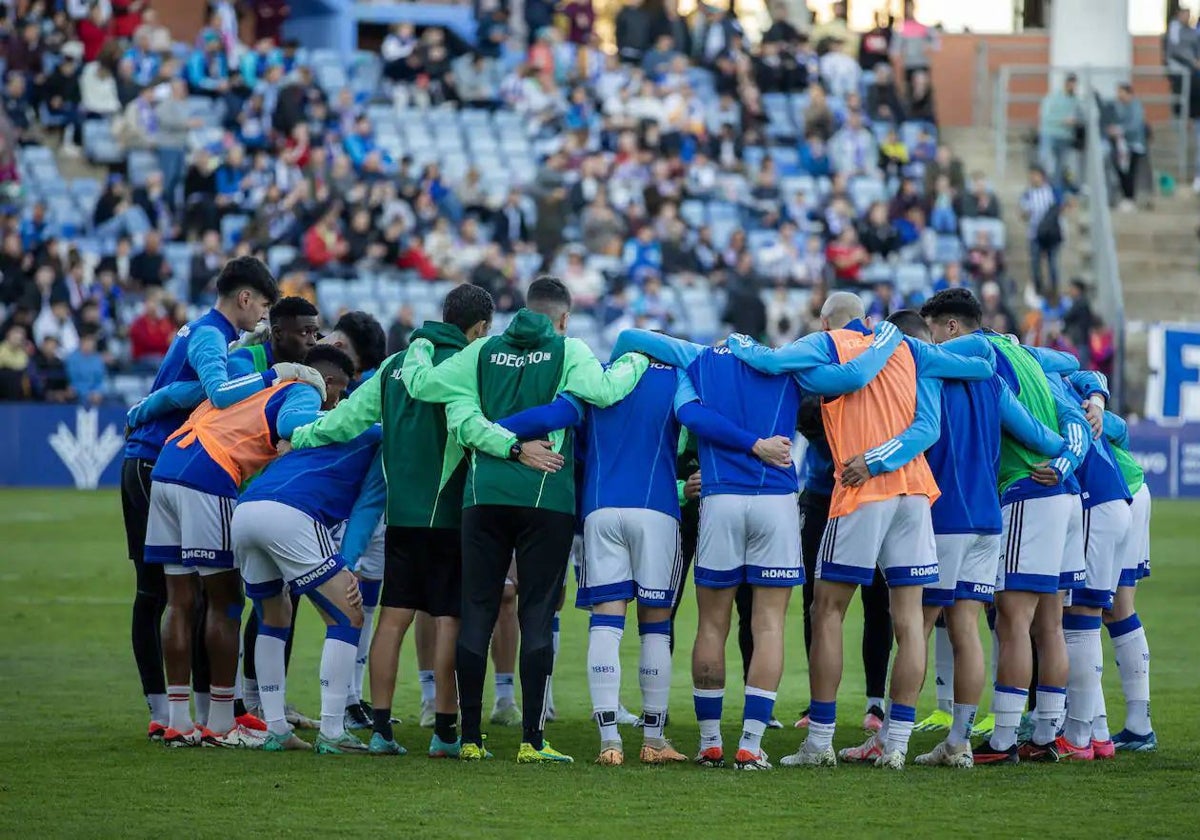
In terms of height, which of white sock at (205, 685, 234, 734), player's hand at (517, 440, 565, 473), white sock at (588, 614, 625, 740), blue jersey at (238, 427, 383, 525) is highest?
player's hand at (517, 440, 565, 473)

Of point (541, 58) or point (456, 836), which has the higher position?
point (541, 58)

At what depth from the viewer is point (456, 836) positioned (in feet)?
23.2

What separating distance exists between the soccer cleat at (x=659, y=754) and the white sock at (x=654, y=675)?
0.12ft

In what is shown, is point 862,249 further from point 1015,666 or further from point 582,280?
point 1015,666

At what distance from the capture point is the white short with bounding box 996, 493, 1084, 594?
353 inches

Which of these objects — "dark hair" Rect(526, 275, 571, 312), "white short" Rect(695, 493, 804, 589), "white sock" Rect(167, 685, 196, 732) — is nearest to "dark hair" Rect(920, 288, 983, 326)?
"white short" Rect(695, 493, 804, 589)

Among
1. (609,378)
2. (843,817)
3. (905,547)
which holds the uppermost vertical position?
(609,378)

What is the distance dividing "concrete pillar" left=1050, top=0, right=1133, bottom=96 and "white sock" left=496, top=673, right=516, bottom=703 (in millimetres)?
25849

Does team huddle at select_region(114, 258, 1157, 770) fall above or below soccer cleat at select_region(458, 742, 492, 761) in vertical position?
above

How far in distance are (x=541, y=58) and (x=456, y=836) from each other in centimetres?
2601

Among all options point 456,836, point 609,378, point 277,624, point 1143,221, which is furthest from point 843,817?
point 1143,221

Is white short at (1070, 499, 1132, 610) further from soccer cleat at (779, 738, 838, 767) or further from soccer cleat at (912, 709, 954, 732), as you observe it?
soccer cleat at (779, 738, 838, 767)

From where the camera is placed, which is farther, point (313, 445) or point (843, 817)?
point (313, 445)

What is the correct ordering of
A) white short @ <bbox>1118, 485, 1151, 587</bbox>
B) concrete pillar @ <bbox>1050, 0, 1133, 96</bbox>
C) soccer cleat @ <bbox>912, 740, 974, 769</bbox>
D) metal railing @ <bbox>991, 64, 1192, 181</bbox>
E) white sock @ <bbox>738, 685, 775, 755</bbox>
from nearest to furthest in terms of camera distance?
white sock @ <bbox>738, 685, 775, 755</bbox>, soccer cleat @ <bbox>912, 740, 974, 769</bbox>, white short @ <bbox>1118, 485, 1151, 587</bbox>, metal railing @ <bbox>991, 64, 1192, 181</bbox>, concrete pillar @ <bbox>1050, 0, 1133, 96</bbox>
